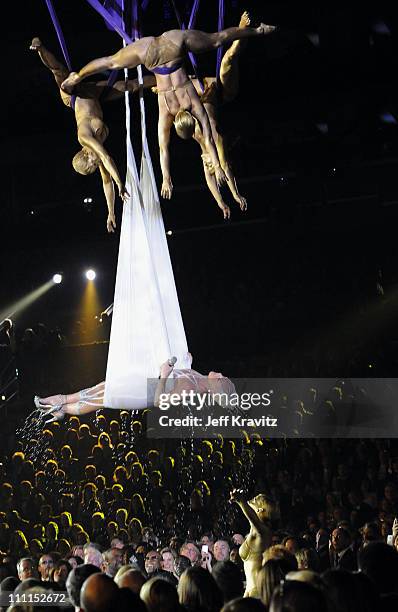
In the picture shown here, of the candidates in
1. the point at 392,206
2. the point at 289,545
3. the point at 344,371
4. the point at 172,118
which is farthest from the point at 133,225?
the point at 392,206

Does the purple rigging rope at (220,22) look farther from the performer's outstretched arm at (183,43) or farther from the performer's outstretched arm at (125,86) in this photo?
the performer's outstretched arm at (125,86)

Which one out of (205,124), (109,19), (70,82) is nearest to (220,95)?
(205,124)

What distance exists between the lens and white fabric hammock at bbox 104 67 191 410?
28.7ft

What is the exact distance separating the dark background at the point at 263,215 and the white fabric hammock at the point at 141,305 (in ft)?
9.78

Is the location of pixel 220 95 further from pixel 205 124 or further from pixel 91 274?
pixel 91 274

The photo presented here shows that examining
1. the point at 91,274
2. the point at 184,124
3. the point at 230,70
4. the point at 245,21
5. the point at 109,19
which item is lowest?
the point at 184,124

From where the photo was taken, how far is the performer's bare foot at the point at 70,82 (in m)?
8.22

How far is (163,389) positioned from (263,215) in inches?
215

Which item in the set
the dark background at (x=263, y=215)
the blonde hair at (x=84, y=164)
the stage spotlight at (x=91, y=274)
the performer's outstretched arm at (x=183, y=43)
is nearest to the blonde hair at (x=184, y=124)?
the performer's outstretched arm at (x=183, y=43)

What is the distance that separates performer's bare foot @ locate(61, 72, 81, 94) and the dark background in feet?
9.83

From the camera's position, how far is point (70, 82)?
827 centimetres

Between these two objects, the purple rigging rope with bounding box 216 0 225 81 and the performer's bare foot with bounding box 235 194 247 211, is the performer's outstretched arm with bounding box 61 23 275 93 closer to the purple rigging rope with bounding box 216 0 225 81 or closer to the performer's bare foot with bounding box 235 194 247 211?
the purple rigging rope with bounding box 216 0 225 81

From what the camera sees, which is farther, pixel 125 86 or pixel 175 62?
pixel 125 86

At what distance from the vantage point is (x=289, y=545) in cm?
690
